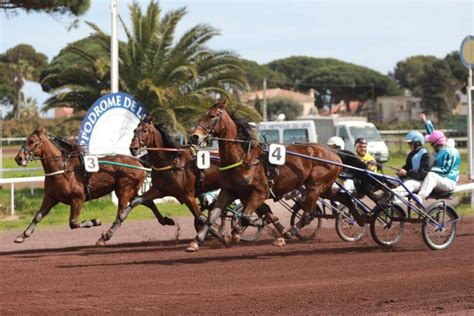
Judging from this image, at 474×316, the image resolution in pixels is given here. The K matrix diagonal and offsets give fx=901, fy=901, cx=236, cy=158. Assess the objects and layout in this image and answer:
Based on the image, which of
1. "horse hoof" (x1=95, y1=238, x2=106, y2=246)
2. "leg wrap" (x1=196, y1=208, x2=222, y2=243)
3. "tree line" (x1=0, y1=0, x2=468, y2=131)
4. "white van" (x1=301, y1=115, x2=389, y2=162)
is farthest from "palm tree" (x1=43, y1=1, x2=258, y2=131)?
"white van" (x1=301, y1=115, x2=389, y2=162)

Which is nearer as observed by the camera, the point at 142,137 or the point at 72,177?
the point at 142,137

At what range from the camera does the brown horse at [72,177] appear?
1282 cm

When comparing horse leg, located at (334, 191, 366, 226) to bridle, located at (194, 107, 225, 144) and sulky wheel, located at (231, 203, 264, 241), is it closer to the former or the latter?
sulky wheel, located at (231, 203, 264, 241)

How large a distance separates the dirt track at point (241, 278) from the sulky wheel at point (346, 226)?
0.55 ft

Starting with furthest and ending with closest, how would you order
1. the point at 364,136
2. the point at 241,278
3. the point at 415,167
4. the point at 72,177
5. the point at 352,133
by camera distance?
the point at 364,136 → the point at 352,133 → the point at 72,177 → the point at 415,167 → the point at 241,278

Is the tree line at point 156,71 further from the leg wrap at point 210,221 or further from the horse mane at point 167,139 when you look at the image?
the leg wrap at point 210,221

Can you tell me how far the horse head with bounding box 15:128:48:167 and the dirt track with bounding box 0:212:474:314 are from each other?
1.33 m

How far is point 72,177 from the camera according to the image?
12.9 m

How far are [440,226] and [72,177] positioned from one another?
5196 millimetres

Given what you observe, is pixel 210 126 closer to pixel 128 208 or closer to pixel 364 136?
pixel 128 208

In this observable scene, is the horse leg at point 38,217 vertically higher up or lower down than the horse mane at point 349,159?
lower down

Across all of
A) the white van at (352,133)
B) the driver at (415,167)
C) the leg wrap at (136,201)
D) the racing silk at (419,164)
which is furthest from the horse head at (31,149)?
the white van at (352,133)

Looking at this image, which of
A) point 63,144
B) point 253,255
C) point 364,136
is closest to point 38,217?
point 63,144

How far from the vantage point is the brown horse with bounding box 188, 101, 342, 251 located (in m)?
11.0
